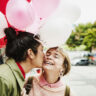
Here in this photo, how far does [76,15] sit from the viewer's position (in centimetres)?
167

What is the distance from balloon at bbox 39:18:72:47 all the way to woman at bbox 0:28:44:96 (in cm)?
7

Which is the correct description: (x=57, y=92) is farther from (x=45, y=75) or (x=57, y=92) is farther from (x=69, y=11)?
(x=69, y=11)

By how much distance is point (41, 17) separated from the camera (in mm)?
1643

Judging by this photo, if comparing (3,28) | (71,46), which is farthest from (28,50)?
(71,46)

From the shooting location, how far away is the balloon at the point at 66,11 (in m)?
1.60

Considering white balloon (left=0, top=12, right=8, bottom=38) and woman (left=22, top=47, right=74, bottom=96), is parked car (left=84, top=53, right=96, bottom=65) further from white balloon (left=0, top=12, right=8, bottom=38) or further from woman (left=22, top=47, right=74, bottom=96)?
white balloon (left=0, top=12, right=8, bottom=38)

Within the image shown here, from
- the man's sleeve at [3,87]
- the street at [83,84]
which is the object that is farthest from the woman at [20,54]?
the street at [83,84]

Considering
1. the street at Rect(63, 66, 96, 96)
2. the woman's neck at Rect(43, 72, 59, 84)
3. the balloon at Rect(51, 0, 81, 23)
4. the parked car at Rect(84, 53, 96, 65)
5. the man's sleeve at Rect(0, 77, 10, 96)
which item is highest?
the balloon at Rect(51, 0, 81, 23)

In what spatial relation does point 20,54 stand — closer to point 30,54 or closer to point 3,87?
point 30,54

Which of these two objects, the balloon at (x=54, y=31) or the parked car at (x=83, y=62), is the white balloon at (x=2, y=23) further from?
the parked car at (x=83, y=62)

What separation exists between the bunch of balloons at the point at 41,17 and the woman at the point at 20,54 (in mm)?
65

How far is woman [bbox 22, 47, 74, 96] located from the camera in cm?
165

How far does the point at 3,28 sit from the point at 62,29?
0.49 m

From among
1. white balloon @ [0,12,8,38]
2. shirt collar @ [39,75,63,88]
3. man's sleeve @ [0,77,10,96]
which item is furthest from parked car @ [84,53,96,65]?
man's sleeve @ [0,77,10,96]
